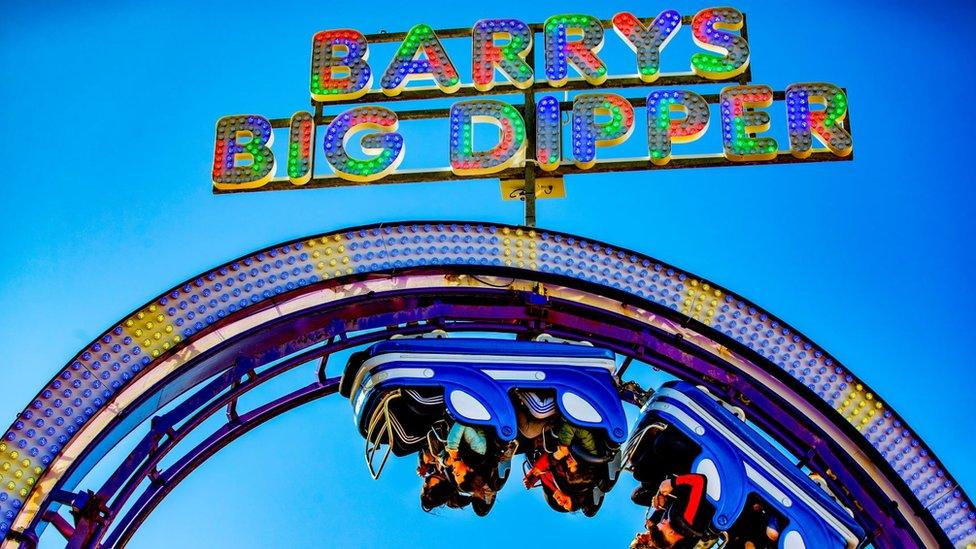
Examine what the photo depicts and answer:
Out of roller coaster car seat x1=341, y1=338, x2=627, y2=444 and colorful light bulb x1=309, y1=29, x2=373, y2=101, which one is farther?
colorful light bulb x1=309, y1=29, x2=373, y2=101

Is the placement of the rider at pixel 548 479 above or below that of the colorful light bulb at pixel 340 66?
below

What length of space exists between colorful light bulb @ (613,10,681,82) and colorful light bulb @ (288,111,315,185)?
Answer: 334 cm

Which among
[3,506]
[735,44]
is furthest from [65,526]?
[735,44]

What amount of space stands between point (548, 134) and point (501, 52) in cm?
117

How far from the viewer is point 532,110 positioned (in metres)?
14.8

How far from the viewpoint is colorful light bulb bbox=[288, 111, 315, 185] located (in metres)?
14.4

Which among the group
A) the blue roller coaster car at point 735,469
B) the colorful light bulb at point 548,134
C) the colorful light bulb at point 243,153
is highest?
the colorful light bulb at point 548,134

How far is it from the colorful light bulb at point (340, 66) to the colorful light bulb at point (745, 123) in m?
3.58

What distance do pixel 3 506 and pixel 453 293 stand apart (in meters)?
4.11

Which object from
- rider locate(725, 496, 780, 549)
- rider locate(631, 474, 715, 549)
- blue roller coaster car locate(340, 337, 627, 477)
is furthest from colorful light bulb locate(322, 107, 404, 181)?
rider locate(725, 496, 780, 549)

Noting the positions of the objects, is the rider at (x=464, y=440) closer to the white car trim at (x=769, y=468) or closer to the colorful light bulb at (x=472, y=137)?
the white car trim at (x=769, y=468)

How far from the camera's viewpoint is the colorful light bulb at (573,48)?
15109 mm

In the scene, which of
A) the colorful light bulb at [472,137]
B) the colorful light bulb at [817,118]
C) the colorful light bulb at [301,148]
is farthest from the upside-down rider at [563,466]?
the colorful light bulb at [817,118]

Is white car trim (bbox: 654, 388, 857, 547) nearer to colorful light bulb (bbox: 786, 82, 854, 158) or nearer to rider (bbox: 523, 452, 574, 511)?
rider (bbox: 523, 452, 574, 511)
